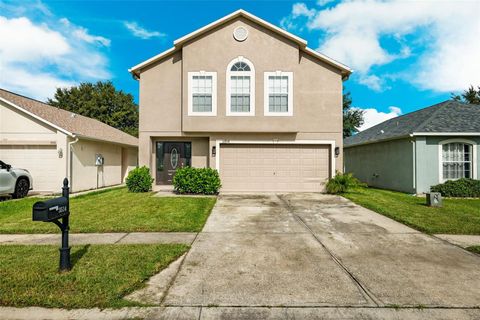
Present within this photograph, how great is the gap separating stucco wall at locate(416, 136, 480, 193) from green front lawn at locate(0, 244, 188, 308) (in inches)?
482

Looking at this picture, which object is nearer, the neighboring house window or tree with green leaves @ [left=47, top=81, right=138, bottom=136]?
the neighboring house window

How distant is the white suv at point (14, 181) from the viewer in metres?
9.50

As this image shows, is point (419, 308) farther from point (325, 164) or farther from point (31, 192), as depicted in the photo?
point (31, 192)

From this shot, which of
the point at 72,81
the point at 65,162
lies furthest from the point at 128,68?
the point at 72,81

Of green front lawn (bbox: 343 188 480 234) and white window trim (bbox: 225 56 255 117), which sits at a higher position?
white window trim (bbox: 225 56 255 117)

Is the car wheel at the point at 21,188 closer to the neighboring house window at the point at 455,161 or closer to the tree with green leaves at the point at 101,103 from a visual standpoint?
the neighboring house window at the point at 455,161

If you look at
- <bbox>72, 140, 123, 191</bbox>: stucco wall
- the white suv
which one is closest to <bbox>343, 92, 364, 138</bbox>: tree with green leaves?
<bbox>72, 140, 123, 191</bbox>: stucco wall

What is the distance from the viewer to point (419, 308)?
282cm

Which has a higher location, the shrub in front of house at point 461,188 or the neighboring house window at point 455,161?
the neighboring house window at point 455,161

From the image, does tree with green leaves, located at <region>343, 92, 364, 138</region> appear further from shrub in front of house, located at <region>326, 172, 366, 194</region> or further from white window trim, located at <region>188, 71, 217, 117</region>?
white window trim, located at <region>188, 71, 217, 117</region>

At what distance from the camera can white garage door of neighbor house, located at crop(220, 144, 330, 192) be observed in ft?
39.1

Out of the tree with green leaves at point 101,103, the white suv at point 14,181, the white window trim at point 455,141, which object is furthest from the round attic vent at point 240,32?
the tree with green leaves at point 101,103

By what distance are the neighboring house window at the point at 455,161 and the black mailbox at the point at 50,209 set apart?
1497 cm

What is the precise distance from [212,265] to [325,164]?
30.9 ft
